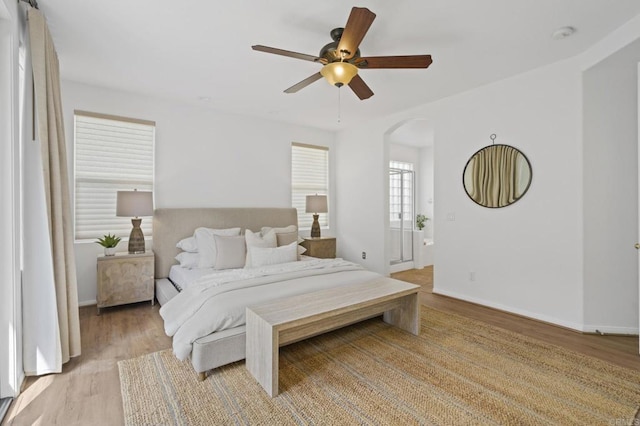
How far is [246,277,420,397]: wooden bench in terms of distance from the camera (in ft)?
6.36

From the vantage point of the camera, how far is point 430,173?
285 inches

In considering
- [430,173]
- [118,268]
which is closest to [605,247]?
[430,173]

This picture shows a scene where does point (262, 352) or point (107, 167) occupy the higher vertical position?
point (107, 167)

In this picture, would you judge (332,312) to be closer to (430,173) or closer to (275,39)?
(275,39)

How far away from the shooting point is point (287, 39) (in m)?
2.61

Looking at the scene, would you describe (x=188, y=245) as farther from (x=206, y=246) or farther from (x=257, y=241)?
(x=257, y=241)

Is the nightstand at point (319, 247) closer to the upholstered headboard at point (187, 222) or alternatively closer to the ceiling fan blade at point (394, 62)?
the upholstered headboard at point (187, 222)

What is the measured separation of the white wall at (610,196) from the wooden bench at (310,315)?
1797 millimetres

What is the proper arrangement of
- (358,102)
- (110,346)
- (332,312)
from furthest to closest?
(358,102)
(110,346)
(332,312)

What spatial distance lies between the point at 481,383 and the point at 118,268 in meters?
3.66

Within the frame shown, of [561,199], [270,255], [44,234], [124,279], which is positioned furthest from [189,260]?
[561,199]

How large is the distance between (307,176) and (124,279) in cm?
317

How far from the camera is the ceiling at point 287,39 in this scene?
2195mm

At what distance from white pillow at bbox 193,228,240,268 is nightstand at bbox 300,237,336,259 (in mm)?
1360
